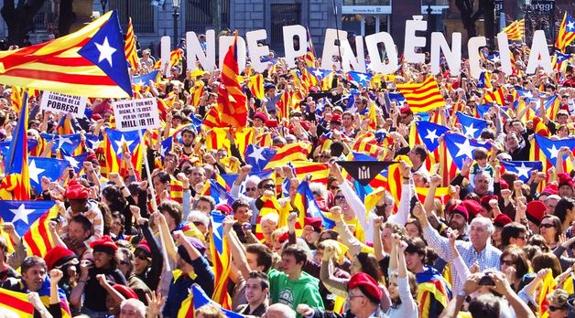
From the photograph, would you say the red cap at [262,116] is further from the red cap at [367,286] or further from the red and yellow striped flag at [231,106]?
the red cap at [367,286]

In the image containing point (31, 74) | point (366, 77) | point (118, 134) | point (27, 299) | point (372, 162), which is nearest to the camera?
point (27, 299)

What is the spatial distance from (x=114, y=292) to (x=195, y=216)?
1.93 metres

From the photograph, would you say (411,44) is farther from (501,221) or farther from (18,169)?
(501,221)

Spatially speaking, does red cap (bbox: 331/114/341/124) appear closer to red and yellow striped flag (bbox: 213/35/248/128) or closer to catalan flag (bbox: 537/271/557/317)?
red and yellow striped flag (bbox: 213/35/248/128)

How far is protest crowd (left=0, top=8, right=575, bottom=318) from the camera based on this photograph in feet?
34.3

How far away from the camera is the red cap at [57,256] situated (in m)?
11.3

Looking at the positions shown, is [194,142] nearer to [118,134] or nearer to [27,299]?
[118,134]

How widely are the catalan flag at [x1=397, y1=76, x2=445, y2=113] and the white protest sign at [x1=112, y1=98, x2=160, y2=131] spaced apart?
7725mm

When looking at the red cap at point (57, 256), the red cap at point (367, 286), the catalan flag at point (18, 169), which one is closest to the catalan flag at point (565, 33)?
the catalan flag at point (18, 169)

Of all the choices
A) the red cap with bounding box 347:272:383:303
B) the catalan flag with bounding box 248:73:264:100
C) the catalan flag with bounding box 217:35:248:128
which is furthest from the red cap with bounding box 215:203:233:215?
the catalan flag with bounding box 248:73:264:100

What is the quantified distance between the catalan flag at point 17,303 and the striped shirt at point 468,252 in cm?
299

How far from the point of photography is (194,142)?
1864 cm

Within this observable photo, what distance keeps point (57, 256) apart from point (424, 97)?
10879mm

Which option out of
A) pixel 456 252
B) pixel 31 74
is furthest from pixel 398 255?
pixel 31 74
